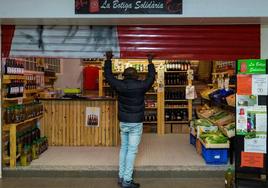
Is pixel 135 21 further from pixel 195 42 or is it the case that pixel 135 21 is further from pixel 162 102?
pixel 162 102

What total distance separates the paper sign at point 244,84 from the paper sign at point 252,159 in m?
0.89

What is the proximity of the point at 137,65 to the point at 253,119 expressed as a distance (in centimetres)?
533

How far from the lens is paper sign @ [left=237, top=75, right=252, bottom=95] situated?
4700 mm

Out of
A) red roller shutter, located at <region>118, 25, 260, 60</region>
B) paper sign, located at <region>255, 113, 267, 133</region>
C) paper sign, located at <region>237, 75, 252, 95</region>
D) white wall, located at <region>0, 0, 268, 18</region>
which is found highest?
white wall, located at <region>0, 0, 268, 18</region>

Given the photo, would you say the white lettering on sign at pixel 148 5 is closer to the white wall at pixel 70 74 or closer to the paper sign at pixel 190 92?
the paper sign at pixel 190 92

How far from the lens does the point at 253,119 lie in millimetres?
4734

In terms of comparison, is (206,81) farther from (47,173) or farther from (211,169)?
(47,173)

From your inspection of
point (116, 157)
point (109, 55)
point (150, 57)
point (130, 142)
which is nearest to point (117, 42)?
point (109, 55)

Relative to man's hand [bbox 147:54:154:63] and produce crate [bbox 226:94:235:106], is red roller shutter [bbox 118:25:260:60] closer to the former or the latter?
man's hand [bbox 147:54:154:63]

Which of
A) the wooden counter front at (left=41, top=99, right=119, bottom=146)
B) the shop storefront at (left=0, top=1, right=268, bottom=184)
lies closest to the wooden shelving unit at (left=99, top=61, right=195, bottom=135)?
the wooden counter front at (left=41, top=99, right=119, bottom=146)

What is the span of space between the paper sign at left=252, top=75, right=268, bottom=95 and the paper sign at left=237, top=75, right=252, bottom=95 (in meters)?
0.05

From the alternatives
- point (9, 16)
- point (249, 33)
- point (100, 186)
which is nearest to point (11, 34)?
point (9, 16)

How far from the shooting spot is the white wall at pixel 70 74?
37.3 ft

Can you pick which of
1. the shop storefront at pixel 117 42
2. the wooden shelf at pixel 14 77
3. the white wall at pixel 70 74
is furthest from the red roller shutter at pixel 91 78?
the wooden shelf at pixel 14 77
